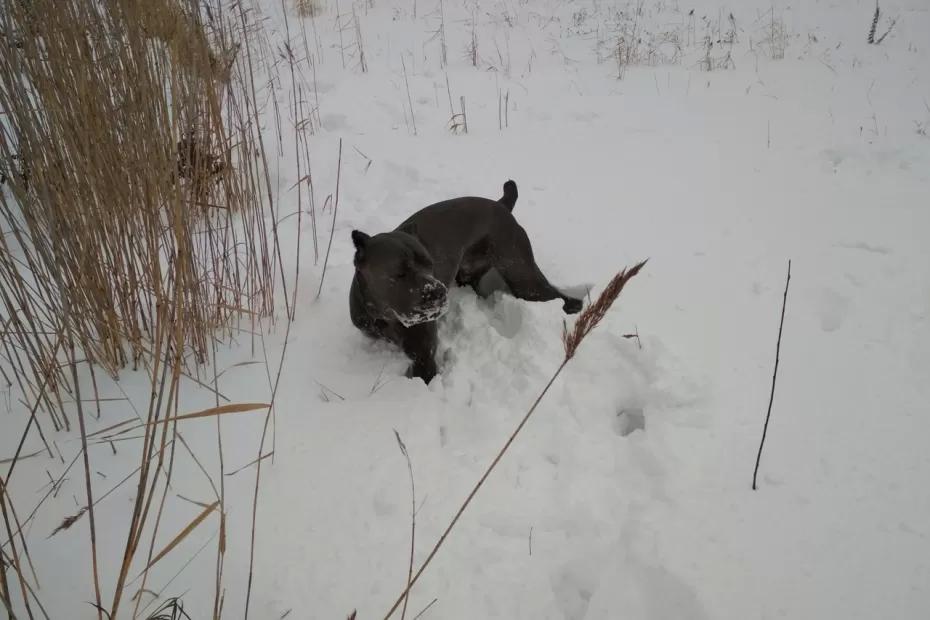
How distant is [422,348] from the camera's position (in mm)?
2025

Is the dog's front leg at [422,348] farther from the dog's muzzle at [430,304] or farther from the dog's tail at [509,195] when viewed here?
the dog's tail at [509,195]

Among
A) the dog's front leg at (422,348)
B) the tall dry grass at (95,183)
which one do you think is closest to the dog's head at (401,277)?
the dog's front leg at (422,348)

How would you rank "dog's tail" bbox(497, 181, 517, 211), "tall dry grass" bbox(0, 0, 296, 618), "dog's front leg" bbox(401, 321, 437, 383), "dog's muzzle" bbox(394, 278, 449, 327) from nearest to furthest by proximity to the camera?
"tall dry grass" bbox(0, 0, 296, 618)
"dog's muzzle" bbox(394, 278, 449, 327)
"dog's front leg" bbox(401, 321, 437, 383)
"dog's tail" bbox(497, 181, 517, 211)

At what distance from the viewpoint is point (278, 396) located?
1864mm

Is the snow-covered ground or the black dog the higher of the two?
the black dog

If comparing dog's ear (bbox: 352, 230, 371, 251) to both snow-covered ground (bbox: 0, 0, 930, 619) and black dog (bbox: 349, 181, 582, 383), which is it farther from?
snow-covered ground (bbox: 0, 0, 930, 619)

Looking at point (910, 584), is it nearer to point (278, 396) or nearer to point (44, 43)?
point (278, 396)

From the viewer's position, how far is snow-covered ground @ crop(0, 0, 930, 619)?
4.31ft

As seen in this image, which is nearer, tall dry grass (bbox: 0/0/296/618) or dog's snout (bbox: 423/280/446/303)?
tall dry grass (bbox: 0/0/296/618)

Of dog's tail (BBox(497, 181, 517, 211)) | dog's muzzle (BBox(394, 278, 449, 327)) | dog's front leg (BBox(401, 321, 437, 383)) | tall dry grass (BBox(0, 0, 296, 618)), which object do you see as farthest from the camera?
dog's tail (BBox(497, 181, 517, 211))

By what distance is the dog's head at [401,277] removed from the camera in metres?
1.82

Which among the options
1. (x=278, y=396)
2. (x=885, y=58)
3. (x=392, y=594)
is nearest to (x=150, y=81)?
(x=278, y=396)

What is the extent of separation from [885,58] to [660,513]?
17.6ft

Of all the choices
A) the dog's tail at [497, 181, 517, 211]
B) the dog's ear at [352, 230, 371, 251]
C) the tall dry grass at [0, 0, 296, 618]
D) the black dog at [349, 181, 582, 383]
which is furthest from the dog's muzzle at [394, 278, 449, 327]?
the dog's tail at [497, 181, 517, 211]
